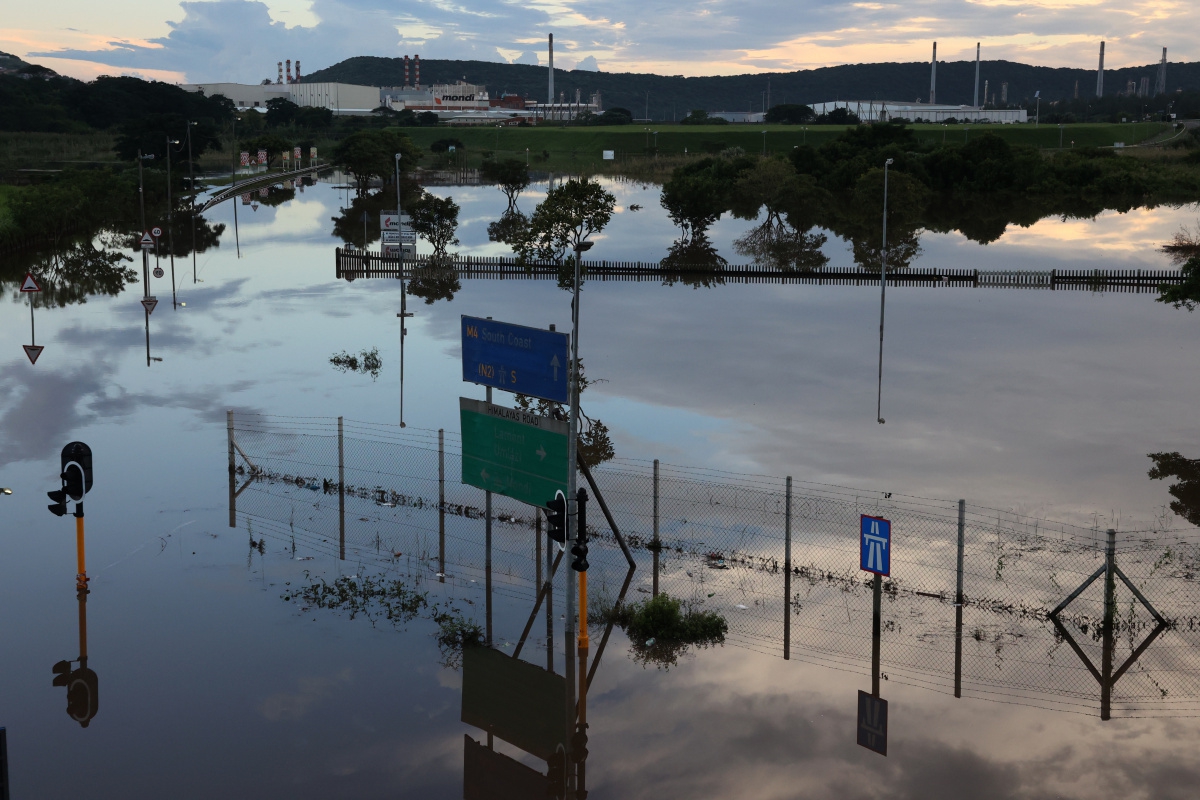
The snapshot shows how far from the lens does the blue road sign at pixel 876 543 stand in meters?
17.9

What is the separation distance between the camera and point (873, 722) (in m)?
16.2

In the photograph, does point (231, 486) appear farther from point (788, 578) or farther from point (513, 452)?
point (788, 578)

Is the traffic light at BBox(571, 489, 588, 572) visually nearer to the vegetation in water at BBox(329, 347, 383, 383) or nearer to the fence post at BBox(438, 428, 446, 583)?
the fence post at BBox(438, 428, 446, 583)

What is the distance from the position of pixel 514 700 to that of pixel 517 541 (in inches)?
271

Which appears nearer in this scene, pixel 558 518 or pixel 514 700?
pixel 514 700

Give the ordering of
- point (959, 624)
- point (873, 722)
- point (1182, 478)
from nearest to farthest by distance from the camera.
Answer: point (873, 722) < point (959, 624) < point (1182, 478)

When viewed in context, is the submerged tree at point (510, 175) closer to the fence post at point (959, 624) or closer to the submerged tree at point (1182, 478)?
the submerged tree at point (1182, 478)

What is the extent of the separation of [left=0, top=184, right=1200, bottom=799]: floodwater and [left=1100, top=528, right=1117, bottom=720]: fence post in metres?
0.34

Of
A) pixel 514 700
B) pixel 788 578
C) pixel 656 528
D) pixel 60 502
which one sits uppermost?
pixel 60 502

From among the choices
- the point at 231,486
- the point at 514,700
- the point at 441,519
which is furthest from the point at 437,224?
the point at 514,700

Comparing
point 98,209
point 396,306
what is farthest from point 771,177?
point 98,209

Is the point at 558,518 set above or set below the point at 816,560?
above

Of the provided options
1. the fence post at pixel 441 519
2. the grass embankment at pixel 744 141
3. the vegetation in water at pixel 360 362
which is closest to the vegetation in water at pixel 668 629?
the fence post at pixel 441 519

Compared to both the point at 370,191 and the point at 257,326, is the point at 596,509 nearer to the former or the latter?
the point at 257,326
